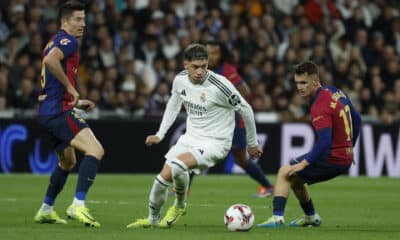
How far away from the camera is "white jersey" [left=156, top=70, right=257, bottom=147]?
9.97 meters

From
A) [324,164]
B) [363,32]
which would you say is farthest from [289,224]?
[363,32]

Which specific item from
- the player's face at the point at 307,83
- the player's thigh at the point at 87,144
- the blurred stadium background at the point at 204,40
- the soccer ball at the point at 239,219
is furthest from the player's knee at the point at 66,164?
the blurred stadium background at the point at 204,40

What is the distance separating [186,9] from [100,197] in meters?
9.05

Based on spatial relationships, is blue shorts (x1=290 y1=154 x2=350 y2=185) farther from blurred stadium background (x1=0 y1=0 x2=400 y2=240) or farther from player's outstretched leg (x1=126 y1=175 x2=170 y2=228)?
blurred stadium background (x1=0 y1=0 x2=400 y2=240)

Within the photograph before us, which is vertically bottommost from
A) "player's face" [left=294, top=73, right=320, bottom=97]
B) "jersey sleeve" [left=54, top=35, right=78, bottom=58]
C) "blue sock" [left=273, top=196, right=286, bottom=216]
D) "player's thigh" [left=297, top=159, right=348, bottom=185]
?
"blue sock" [left=273, top=196, right=286, bottom=216]

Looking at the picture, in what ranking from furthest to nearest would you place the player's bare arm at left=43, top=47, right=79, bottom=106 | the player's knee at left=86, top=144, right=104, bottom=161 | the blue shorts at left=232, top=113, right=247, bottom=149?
1. the blue shorts at left=232, top=113, right=247, bottom=149
2. the player's knee at left=86, top=144, right=104, bottom=161
3. the player's bare arm at left=43, top=47, right=79, bottom=106

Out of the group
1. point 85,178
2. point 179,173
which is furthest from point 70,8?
point 179,173

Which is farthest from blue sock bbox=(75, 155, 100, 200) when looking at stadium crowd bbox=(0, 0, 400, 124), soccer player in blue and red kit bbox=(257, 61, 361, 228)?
stadium crowd bbox=(0, 0, 400, 124)

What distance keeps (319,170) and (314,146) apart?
0.34 metres

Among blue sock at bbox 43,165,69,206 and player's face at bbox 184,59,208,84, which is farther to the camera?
blue sock at bbox 43,165,69,206

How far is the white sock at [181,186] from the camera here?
31.6ft

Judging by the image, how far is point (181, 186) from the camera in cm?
975

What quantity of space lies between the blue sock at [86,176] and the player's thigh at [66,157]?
0.46 metres

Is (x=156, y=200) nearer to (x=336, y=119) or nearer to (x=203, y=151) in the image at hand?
(x=203, y=151)
